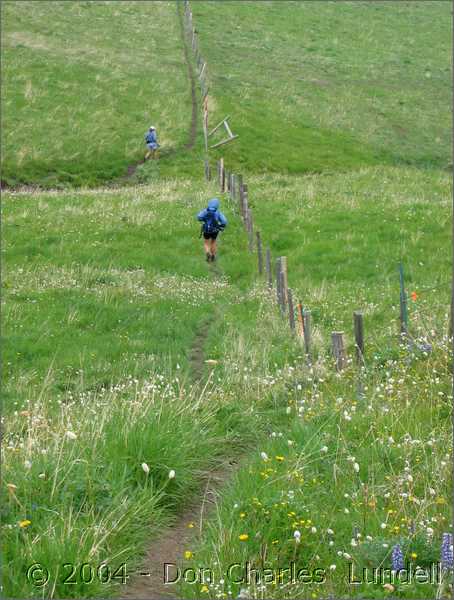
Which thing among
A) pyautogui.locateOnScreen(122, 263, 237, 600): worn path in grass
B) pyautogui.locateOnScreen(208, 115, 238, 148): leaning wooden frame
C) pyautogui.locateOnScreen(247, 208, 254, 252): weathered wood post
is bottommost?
pyautogui.locateOnScreen(247, 208, 254, 252): weathered wood post

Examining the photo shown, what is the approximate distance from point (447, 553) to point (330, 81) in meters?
54.1

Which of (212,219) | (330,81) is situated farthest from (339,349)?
(330,81)

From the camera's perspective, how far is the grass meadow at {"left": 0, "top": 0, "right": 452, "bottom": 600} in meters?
6.30

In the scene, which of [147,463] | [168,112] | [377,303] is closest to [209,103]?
[168,112]

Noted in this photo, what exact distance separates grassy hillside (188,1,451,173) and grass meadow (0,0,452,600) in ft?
1.13

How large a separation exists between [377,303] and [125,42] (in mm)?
48449

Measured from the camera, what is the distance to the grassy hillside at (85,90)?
39062mm

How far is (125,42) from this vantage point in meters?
59.9

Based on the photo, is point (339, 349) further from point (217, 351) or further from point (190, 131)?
point (190, 131)

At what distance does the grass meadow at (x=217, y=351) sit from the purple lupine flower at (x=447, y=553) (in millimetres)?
121

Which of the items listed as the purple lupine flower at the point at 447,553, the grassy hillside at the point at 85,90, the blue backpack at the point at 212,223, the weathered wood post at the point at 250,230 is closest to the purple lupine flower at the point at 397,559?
the purple lupine flower at the point at 447,553

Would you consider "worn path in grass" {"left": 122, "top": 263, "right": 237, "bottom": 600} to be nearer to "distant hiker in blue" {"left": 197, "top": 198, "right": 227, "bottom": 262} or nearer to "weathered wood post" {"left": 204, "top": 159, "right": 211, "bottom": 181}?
"distant hiker in blue" {"left": 197, "top": 198, "right": 227, "bottom": 262}

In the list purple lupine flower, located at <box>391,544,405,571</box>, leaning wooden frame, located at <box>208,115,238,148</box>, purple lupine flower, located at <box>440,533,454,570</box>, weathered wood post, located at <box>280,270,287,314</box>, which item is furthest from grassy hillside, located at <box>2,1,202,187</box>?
purple lupine flower, located at <box>440,533,454,570</box>

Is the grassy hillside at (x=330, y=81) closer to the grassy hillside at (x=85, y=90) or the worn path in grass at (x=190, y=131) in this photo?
the worn path in grass at (x=190, y=131)
